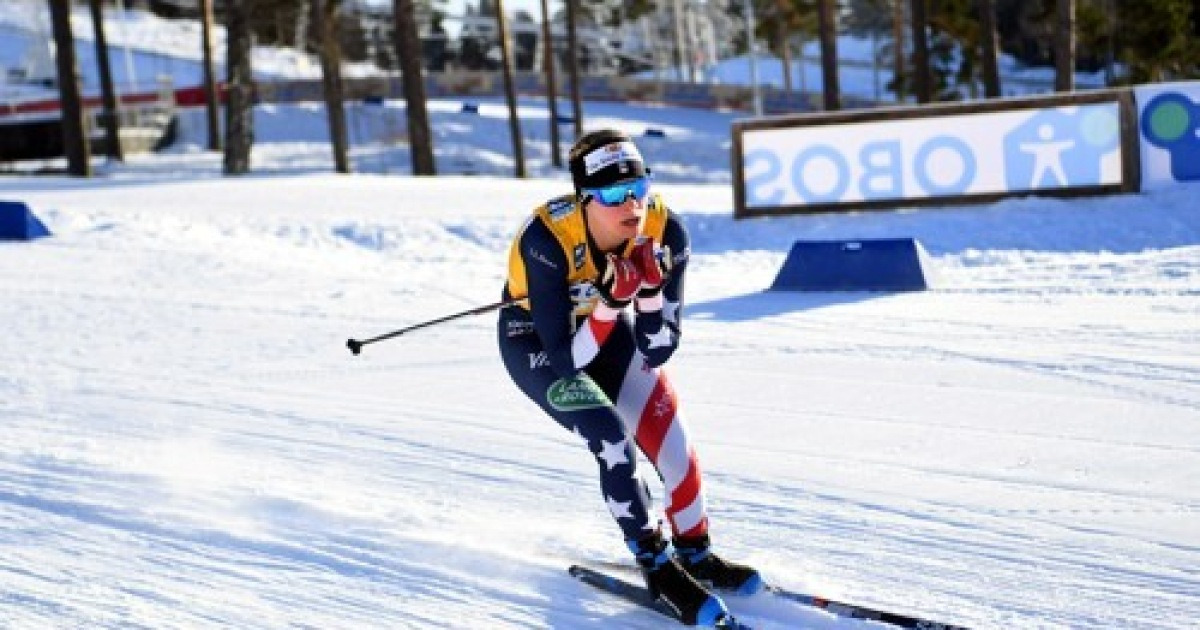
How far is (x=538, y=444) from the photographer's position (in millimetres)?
7523

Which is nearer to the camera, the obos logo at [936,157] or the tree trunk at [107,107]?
the obos logo at [936,157]

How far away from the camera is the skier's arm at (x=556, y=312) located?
4727 millimetres

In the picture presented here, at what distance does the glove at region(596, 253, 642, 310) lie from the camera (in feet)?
14.9

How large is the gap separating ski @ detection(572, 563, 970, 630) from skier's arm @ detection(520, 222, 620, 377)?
0.87m

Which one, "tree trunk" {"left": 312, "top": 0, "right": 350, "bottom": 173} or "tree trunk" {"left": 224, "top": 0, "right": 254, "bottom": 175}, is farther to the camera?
"tree trunk" {"left": 312, "top": 0, "right": 350, "bottom": 173}

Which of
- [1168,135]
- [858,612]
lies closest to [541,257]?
[858,612]

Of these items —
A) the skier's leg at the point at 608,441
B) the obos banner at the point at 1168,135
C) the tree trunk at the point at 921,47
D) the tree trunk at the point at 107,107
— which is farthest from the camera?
the tree trunk at the point at 107,107

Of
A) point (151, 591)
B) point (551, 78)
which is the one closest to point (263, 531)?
point (151, 591)

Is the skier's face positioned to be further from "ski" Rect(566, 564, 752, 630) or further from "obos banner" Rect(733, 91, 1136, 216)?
"obos banner" Rect(733, 91, 1136, 216)

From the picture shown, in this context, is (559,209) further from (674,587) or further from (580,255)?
(674,587)

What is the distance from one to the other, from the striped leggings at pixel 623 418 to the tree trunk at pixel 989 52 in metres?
22.7

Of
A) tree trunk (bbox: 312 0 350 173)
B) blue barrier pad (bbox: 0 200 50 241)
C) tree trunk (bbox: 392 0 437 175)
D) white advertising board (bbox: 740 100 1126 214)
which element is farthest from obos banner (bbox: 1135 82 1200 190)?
tree trunk (bbox: 312 0 350 173)

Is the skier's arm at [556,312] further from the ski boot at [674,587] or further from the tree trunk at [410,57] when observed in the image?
the tree trunk at [410,57]

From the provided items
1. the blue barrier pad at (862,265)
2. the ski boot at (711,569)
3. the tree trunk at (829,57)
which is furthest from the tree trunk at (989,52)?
the ski boot at (711,569)
